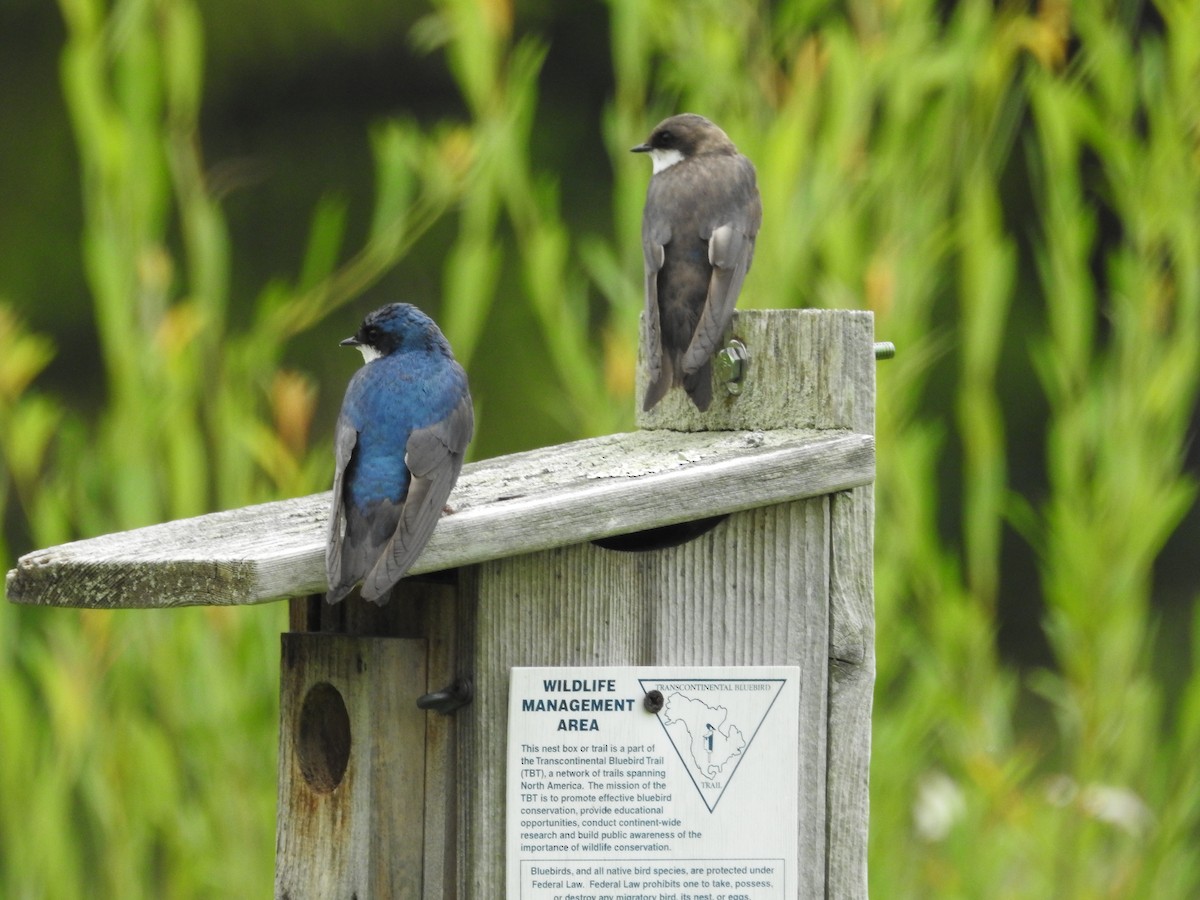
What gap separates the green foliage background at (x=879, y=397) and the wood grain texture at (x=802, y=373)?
0.66 meters

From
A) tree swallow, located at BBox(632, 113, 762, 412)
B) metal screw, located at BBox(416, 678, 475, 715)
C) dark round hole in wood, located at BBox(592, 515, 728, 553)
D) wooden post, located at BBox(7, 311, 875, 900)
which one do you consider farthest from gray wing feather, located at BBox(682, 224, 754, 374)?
metal screw, located at BBox(416, 678, 475, 715)

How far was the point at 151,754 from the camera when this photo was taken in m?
2.71

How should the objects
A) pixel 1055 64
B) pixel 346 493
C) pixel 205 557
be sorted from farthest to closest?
pixel 1055 64 < pixel 346 493 < pixel 205 557

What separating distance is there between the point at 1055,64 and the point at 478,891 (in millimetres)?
2266

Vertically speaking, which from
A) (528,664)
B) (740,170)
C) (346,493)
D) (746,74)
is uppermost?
(746,74)

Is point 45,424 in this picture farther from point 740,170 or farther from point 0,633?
point 740,170

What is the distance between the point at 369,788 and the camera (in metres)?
1.79

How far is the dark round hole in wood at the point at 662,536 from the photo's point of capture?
187 cm

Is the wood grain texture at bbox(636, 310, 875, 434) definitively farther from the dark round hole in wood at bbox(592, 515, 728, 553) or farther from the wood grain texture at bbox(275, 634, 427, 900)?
the wood grain texture at bbox(275, 634, 427, 900)

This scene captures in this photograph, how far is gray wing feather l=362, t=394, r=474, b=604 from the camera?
1.56m

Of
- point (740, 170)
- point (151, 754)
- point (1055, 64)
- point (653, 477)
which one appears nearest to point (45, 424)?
point (151, 754)

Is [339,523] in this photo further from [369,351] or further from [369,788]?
[369,351]

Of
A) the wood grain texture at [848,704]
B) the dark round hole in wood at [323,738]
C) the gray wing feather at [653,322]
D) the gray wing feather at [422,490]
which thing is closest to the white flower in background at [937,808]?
the wood grain texture at [848,704]

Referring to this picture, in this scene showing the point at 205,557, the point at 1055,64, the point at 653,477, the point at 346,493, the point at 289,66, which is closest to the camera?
the point at 205,557
